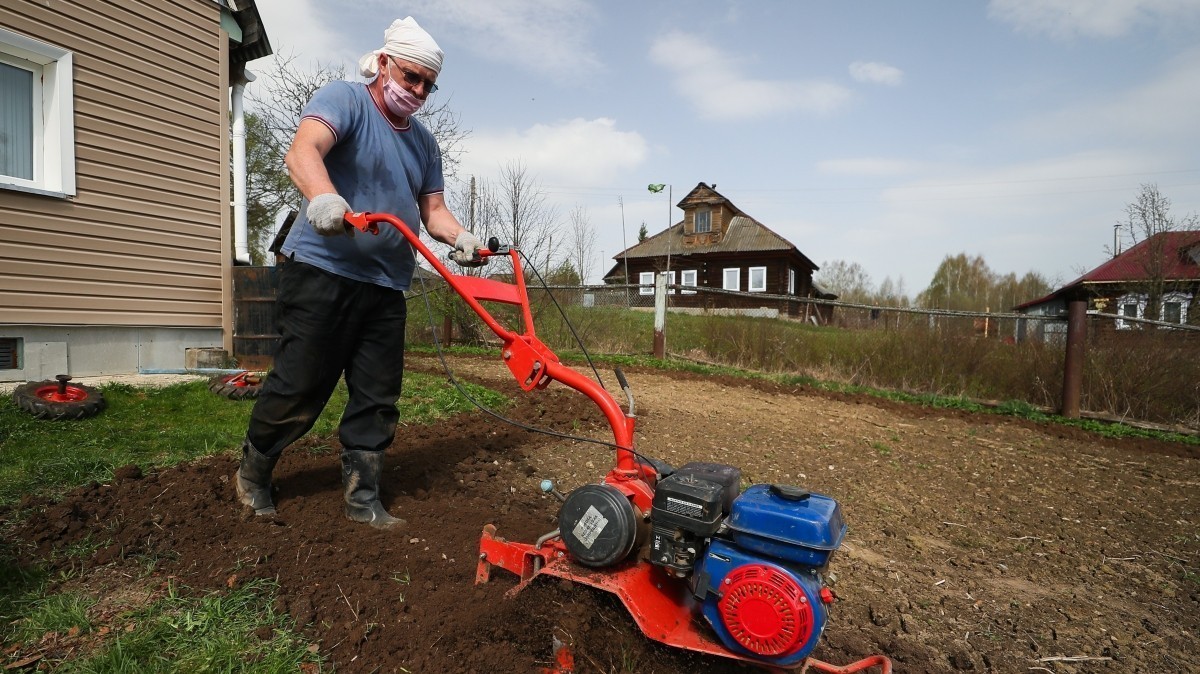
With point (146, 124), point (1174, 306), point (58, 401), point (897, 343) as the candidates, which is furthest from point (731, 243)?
point (58, 401)

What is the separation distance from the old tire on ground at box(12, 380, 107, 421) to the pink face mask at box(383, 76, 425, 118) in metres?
3.62

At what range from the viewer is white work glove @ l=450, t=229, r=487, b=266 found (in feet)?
8.95

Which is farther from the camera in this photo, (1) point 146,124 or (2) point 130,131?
(1) point 146,124

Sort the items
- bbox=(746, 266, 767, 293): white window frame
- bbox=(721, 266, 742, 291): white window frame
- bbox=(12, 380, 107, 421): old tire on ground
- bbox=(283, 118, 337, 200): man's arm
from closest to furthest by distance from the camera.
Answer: bbox=(283, 118, 337, 200): man's arm, bbox=(12, 380, 107, 421): old tire on ground, bbox=(746, 266, 767, 293): white window frame, bbox=(721, 266, 742, 291): white window frame

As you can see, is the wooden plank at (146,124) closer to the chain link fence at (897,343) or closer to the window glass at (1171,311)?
the chain link fence at (897,343)

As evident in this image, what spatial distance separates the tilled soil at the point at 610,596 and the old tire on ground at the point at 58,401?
180cm

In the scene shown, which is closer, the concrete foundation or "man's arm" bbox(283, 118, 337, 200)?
"man's arm" bbox(283, 118, 337, 200)

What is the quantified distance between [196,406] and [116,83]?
A: 4008mm

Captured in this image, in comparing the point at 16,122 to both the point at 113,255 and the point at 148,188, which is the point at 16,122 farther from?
the point at 113,255

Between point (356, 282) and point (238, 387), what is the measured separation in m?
3.46

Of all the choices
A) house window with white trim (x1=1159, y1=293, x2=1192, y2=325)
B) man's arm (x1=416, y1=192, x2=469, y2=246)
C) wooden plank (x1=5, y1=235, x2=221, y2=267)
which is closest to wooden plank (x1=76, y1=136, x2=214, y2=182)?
wooden plank (x1=5, y1=235, x2=221, y2=267)

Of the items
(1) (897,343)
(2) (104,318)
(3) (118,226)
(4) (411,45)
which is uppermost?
(4) (411,45)

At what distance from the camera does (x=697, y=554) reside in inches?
79.0

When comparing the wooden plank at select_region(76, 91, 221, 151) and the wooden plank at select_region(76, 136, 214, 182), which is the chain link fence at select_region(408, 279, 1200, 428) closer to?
the wooden plank at select_region(76, 136, 214, 182)
